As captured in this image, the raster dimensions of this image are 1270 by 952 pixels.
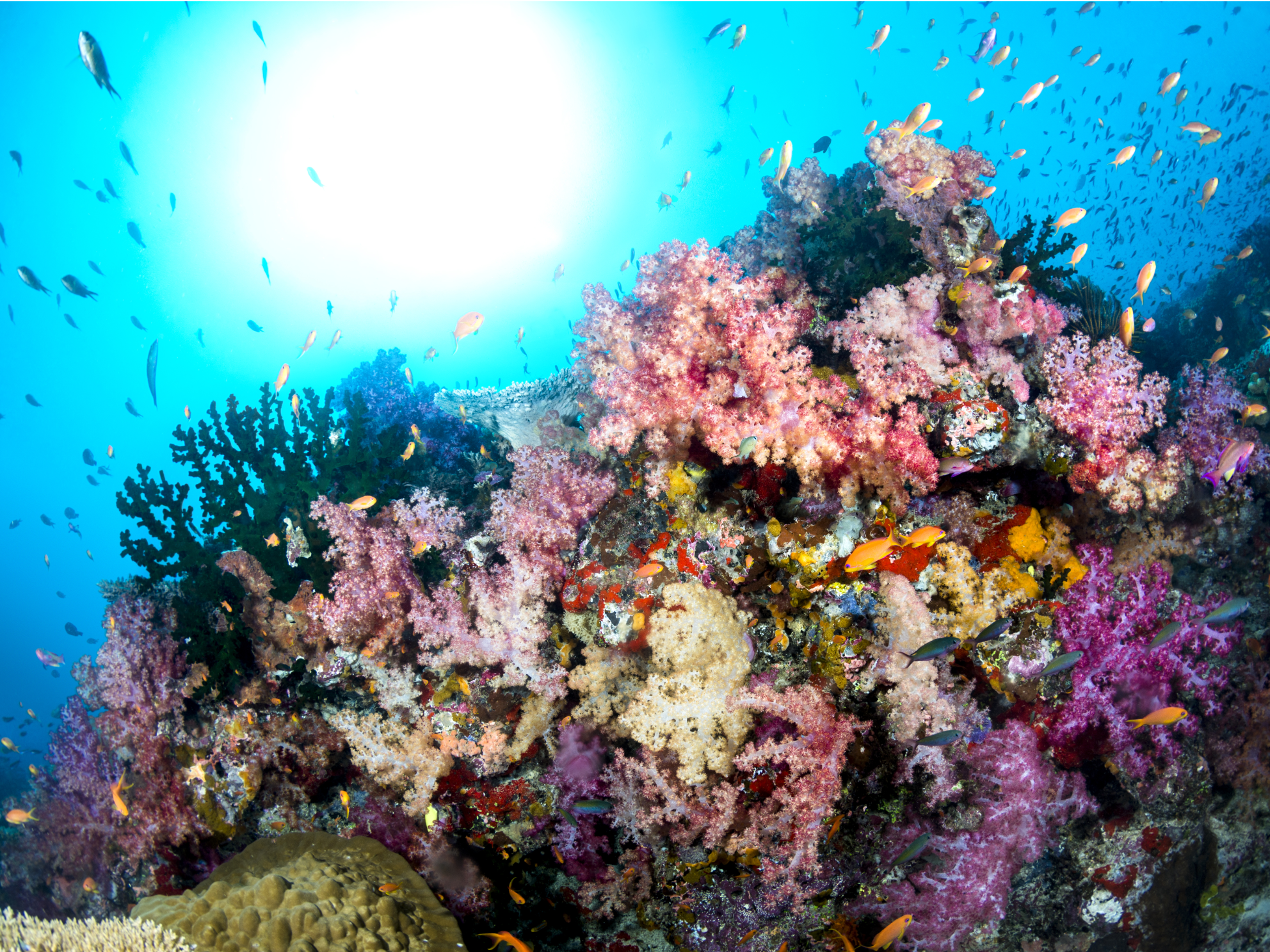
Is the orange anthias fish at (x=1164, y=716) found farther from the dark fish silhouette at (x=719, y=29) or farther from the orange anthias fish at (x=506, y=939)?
the dark fish silhouette at (x=719, y=29)

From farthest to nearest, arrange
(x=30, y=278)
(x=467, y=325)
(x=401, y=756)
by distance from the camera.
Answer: (x=30, y=278)
(x=467, y=325)
(x=401, y=756)

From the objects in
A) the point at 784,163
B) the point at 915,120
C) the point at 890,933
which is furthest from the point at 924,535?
the point at 915,120

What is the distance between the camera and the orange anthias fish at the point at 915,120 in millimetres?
5098

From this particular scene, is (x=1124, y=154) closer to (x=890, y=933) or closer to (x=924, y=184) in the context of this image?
(x=924, y=184)

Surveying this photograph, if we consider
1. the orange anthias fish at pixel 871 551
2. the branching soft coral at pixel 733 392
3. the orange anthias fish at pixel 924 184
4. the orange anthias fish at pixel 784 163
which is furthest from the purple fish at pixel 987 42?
the orange anthias fish at pixel 871 551

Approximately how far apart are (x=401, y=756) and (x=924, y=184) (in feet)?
22.5

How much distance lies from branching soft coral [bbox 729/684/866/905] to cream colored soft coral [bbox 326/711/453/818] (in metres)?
2.43

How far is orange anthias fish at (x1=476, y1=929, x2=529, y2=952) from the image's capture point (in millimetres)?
3488

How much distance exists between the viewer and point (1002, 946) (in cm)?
398

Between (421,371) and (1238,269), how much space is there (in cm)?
8403

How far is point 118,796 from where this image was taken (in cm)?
445

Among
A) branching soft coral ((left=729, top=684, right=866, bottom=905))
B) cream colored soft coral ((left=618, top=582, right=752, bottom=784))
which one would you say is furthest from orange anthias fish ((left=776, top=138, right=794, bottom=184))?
branching soft coral ((left=729, top=684, right=866, bottom=905))

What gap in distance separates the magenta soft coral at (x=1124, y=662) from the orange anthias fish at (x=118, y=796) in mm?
7848

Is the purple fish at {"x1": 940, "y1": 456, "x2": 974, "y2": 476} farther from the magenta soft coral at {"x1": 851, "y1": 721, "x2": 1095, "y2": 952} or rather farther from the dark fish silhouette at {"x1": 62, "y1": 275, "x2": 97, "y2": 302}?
the dark fish silhouette at {"x1": 62, "y1": 275, "x2": 97, "y2": 302}
